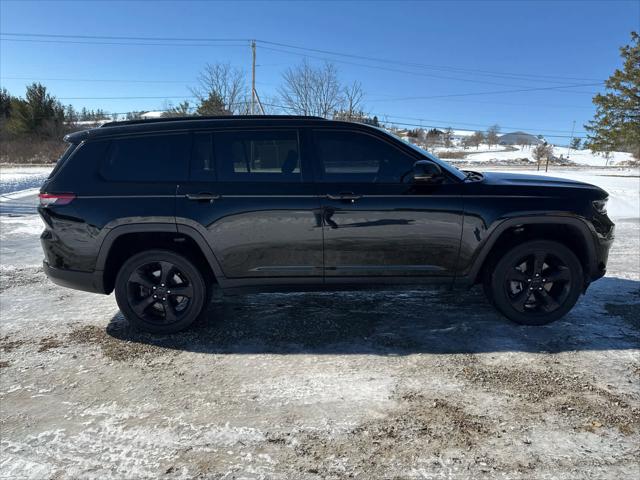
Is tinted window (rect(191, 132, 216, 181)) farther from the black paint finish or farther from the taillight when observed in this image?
the taillight

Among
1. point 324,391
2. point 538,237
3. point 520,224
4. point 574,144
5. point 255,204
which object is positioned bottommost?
point 324,391

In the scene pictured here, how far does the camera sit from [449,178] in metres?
3.62

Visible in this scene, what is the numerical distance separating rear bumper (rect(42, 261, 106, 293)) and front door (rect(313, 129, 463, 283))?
6.62ft

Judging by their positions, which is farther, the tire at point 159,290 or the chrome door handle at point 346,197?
the tire at point 159,290

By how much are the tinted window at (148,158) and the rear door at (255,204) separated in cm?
12

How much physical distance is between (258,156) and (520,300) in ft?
8.98

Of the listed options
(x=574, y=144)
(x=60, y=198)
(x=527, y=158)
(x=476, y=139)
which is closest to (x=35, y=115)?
(x=60, y=198)

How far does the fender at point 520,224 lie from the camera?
3602 mm

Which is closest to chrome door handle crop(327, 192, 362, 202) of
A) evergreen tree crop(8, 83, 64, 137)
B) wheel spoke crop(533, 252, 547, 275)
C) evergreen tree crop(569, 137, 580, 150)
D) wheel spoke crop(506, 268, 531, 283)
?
wheel spoke crop(506, 268, 531, 283)

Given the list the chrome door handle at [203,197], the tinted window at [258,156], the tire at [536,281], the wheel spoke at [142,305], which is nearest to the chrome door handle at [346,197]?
the tinted window at [258,156]

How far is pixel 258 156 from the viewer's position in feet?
11.8

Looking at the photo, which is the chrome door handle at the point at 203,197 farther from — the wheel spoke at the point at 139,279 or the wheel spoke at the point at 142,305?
the wheel spoke at the point at 142,305

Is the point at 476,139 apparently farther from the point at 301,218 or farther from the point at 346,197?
the point at 301,218

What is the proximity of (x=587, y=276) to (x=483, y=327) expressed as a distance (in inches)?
42.3
